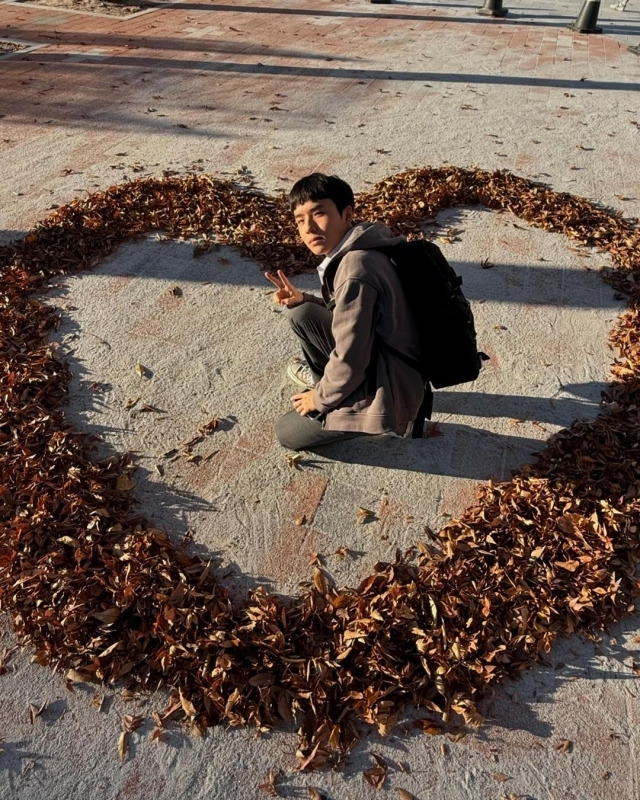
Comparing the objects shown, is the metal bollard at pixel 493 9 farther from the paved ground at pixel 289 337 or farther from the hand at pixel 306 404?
the hand at pixel 306 404

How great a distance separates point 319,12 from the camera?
516 inches

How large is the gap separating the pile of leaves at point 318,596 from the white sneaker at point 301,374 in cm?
114

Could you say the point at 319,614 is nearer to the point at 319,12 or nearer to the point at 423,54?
the point at 423,54

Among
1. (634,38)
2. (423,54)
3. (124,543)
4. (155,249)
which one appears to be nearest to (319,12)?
(423,54)

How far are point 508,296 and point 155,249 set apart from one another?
2.91 metres

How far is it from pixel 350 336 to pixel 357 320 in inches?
3.0

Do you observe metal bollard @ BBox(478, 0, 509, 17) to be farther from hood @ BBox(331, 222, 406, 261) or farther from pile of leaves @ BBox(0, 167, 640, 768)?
hood @ BBox(331, 222, 406, 261)

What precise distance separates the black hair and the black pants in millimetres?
578

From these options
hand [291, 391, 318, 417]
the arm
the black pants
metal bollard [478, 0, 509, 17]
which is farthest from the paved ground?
metal bollard [478, 0, 509, 17]

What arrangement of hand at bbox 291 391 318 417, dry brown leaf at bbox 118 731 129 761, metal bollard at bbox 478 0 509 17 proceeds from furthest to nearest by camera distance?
1. metal bollard at bbox 478 0 509 17
2. hand at bbox 291 391 318 417
3. dry brown leaf at bbox 118 731 129 761

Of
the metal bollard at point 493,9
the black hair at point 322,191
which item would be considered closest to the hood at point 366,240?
the black hair at point 322,191

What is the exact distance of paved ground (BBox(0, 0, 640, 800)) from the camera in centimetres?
229

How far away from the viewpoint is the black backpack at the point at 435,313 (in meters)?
2.52

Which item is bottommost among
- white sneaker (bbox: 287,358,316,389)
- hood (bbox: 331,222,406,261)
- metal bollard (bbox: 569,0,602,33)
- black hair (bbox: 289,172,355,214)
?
white sneaker (bbox: 287,358,316,389)
